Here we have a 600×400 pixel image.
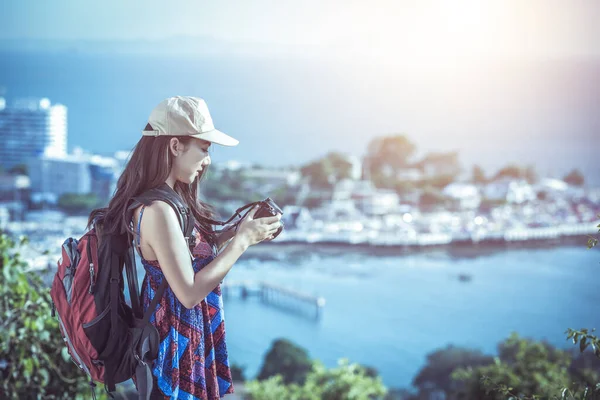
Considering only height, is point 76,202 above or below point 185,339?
below

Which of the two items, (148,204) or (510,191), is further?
(510,191)

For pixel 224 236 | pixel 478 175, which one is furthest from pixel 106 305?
pixel 478 175

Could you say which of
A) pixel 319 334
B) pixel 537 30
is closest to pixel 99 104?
pixel 319 334

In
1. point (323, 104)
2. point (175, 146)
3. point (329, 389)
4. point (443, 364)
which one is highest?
point (323, 104)

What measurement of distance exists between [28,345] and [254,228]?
128cm

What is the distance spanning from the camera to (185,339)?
121 centimetres

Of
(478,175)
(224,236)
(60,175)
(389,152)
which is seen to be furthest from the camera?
(389,152)

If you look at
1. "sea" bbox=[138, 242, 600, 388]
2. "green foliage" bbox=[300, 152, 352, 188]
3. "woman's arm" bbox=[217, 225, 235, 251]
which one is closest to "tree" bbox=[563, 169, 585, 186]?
"sea" bbox=[138, 242, 600, 388]

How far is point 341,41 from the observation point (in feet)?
19.8

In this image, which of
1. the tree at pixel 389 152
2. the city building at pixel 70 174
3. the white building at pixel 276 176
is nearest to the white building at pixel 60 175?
the city building at pixel 70 174

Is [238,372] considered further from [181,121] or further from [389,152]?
[181,121]

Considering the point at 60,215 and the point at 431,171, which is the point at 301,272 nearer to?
the point at 431,171

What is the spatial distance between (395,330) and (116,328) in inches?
217

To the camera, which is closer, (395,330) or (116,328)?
(116,328)
